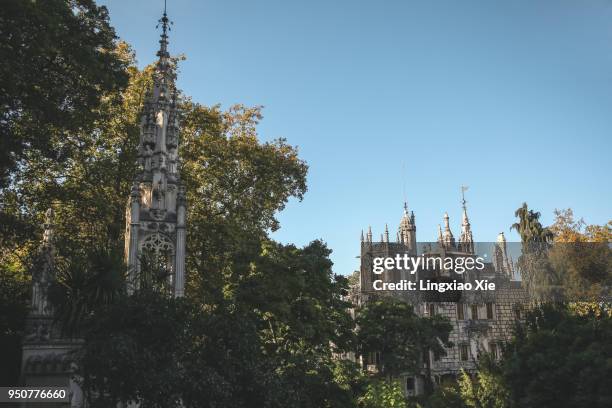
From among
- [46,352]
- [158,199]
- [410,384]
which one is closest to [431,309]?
[410,384]

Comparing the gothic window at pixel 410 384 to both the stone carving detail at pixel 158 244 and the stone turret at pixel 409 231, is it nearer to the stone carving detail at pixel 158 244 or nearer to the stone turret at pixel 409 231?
the stone turret at pixel 409 231

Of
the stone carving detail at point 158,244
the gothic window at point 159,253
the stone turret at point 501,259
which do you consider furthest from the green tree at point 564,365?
the stone turret at point 501,259

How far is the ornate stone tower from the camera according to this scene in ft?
58.5

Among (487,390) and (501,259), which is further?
(501,259)

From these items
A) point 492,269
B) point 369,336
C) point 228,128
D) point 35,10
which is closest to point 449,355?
point 492,269

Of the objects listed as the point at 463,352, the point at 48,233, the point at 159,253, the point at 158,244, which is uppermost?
the point at 48,233

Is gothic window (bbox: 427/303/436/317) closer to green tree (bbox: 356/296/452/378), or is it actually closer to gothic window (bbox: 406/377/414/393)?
gothic window (bbox: 406/377/414/393)

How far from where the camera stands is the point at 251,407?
11.0 metres

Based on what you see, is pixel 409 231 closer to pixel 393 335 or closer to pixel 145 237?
pixel 393 335

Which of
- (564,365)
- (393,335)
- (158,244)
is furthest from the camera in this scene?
(393,335)

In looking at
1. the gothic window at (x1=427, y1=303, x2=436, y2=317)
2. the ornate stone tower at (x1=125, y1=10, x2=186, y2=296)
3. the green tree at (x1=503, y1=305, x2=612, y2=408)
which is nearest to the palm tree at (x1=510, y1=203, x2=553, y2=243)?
the gothic window at (x1=427, y1=303, x2=436, y2=317)

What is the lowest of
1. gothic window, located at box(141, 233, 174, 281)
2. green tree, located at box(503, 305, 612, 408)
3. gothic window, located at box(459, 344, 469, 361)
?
gothic window, located at box(459, 344, 469, 361)

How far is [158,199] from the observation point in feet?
61.8

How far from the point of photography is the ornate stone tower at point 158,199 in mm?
17844
